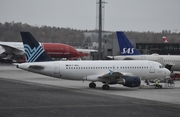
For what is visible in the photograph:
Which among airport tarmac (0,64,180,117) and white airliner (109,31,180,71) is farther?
white airliner (109,31,180,71)

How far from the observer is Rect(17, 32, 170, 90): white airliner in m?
34.5

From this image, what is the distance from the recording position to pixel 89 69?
35906mm

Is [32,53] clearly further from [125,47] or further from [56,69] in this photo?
[125,47]

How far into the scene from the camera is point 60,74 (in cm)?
3491

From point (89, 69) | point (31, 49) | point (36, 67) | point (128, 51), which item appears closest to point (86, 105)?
point (36, 67)

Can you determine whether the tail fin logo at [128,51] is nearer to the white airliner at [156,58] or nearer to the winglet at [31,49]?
the white airliner at [156,58]

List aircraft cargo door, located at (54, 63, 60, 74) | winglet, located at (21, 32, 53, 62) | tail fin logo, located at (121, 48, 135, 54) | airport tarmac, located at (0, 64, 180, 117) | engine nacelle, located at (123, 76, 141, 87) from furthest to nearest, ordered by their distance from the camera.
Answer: tail fin logo, located at (121, 48, 135, 54) → winglet, located at (21, 32, 53, 62) → aircraft cargo door, located at (54, 63, 60, 74) → engine nacelle, located at (123, 76, 141, 87) → airport tarmac, located at (0, 64, 180, 117)

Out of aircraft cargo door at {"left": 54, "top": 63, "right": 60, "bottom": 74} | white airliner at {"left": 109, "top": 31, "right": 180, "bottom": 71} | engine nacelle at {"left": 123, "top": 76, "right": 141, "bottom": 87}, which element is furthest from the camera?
white airliner at {"left": 109, "top": 31, "right": 180, "bottom": 71}

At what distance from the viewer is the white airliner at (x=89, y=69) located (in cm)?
3447

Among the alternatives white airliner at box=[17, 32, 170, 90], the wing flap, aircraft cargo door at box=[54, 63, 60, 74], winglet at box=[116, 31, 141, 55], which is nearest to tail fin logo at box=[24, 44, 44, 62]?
white airliner at box=[17, 32, 170, 90]

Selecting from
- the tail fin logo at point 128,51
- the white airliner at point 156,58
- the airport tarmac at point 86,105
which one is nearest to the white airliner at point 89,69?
the airport tarmac at point 86,105

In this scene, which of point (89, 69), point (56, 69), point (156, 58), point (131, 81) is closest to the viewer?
point (131, 81)

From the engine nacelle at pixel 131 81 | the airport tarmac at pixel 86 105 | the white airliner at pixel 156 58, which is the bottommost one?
the airport tarmac at pixel 86 105

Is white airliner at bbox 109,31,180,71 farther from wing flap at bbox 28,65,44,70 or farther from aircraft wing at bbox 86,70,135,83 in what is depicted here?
wing flap at bbox 28,65,44,70
